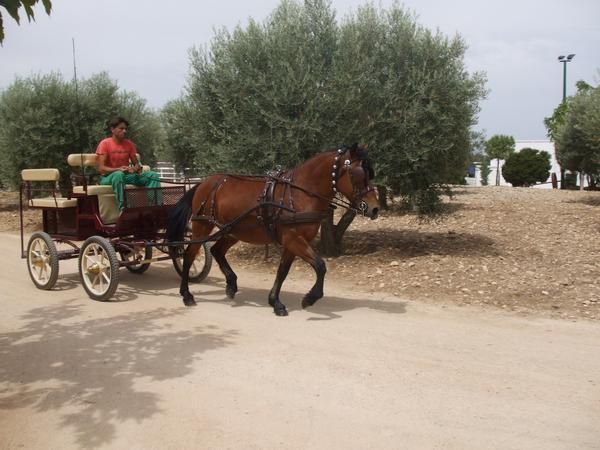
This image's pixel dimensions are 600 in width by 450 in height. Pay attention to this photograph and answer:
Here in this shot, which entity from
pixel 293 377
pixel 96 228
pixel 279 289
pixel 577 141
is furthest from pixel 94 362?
pixel 577 141

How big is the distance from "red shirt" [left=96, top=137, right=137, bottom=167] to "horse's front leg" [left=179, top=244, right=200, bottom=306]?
71.3 inches

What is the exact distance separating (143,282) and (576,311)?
6.62 m

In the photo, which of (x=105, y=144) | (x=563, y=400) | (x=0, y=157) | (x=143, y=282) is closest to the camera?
(x=563, y=400)

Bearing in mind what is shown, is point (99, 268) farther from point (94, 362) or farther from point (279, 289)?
point (94, 362)

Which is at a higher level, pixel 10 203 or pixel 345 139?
pixel 345 139

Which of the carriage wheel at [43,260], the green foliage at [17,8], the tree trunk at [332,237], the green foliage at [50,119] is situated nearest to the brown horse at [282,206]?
the carriage wheel at [43,260]

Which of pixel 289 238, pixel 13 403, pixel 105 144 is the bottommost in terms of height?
pixel 13 403

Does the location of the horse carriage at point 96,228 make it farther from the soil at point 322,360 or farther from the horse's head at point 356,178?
the horse's head at point 356,178

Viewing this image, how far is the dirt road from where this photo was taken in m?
3.82

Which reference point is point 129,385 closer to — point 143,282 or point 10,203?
point 143,282

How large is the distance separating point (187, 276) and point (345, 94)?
4000 mm

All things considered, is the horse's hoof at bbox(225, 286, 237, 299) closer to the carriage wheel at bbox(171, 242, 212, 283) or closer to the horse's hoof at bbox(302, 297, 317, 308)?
the carriage wheel at bbox(171, 242, 212, 283)

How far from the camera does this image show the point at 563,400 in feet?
14.3

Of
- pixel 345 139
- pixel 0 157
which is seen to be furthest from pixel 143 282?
pixel 0 157
